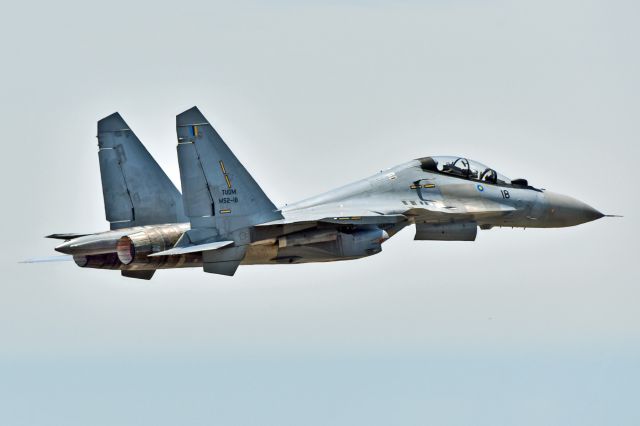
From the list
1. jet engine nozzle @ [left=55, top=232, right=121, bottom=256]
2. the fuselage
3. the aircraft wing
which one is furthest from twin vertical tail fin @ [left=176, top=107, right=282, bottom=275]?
jet engine nozzle @ [left=55, top=232, right=121, bottom=256]

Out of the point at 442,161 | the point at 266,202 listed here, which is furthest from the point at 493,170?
the point at 266,202

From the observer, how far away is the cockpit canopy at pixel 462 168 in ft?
133

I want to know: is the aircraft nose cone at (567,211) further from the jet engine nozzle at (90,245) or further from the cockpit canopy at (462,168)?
the jet engine nozzle at (90,245)

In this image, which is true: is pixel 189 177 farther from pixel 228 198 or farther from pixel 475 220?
pixel 475 220

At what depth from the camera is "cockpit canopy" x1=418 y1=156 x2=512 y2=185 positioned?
40531 mm

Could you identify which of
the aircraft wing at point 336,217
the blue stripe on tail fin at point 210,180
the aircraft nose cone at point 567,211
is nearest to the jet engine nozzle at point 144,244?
the blue stripe on tail fin at point 210,180

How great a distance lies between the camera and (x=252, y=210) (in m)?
36.8

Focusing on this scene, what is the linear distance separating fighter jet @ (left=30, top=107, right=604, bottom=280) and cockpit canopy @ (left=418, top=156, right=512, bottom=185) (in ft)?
0.08

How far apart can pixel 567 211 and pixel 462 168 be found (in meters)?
2.90

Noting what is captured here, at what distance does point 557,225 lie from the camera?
137ft

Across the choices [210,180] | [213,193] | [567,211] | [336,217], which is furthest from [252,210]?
[567,211]

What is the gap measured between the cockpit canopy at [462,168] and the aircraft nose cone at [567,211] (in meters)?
1.16

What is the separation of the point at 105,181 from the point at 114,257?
8.07 feet

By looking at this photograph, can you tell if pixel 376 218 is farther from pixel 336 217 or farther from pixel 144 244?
pixel 144 244
